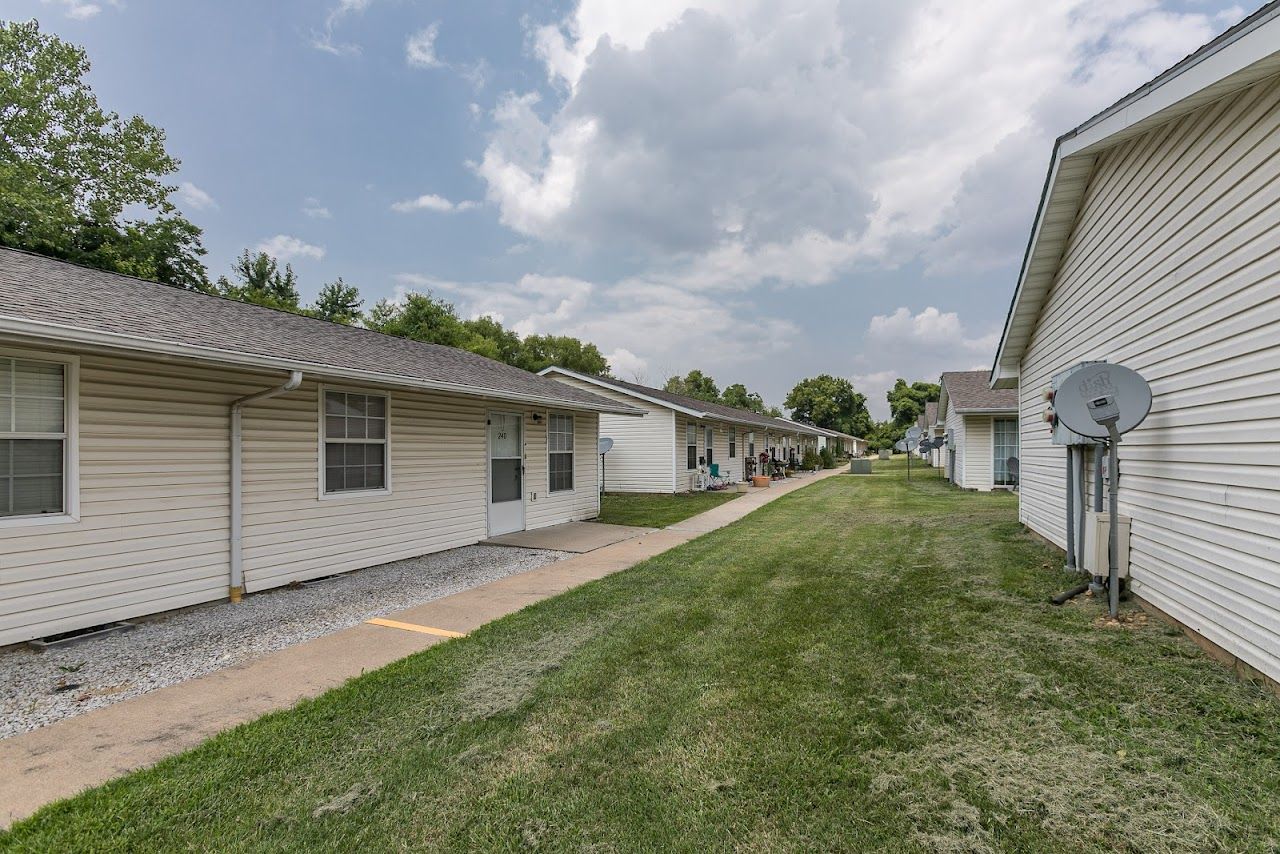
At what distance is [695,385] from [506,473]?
52.7 meters

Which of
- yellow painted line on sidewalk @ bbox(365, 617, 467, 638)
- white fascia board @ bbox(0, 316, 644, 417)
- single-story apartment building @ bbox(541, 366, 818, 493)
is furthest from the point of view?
single-story apartment building @ bbox(541, 366, 818, 493)

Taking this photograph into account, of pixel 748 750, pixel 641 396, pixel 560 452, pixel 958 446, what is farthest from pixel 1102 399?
pixel 958 446

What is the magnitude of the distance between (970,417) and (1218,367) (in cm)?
1516

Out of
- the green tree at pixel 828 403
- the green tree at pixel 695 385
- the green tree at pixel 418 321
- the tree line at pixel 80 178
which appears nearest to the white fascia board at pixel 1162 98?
the tree line at pixel 80 178

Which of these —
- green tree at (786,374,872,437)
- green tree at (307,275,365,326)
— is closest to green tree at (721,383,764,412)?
green tree at (786,374,872,437)

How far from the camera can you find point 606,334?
97.5ft

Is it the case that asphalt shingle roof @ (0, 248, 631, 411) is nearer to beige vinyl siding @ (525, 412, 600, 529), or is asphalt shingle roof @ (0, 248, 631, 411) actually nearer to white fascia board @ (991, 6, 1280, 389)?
beige vinyl siding @ (525, 412, 600, 529)

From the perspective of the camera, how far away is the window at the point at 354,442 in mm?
6648

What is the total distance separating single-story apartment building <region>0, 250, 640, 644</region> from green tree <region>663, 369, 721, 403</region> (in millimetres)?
51911

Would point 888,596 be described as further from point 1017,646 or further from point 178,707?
point 178,707

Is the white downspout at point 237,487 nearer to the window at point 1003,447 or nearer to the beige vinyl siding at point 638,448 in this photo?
the beige vinyl siding at point 638,448

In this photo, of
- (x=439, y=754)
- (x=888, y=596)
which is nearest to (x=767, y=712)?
(x=439, y=754)

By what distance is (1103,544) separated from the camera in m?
5.01

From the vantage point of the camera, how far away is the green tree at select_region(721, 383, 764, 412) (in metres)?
62.5
